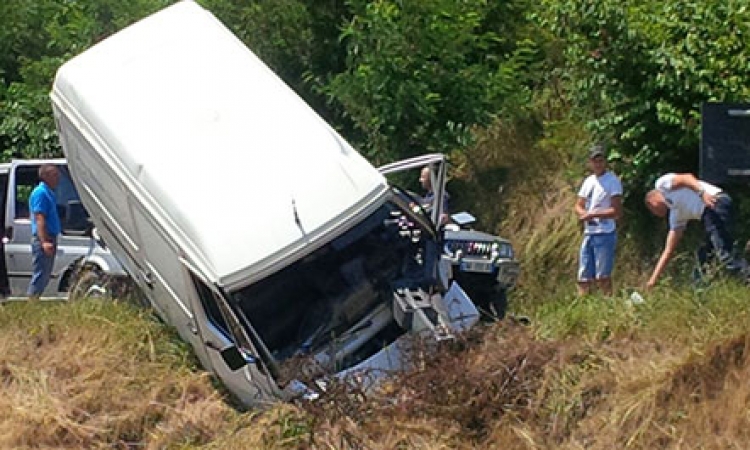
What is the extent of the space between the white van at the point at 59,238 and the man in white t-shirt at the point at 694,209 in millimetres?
5467

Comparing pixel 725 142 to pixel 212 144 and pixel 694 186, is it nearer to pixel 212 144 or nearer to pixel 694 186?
pixel 694 186

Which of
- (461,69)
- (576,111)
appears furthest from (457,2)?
(576,111)

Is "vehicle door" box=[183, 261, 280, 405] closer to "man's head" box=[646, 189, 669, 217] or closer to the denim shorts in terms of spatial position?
the denim shorts

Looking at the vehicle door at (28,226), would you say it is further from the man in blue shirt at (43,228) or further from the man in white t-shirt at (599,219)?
the man in white t-shirt at (599,219)

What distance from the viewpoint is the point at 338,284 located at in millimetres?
10242

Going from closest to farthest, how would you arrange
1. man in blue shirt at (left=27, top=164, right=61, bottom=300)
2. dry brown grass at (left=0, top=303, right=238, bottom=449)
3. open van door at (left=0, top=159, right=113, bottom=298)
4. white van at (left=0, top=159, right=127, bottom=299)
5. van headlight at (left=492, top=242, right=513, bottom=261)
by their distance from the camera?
dry brown grass at (left=0, top=303, right=238, bottom=449) < van headlight at (left=492, top=242, right=513, bottom=261) < man in blue shirt at (left=27, top=164, right=61, bottom=300) < white van at (left=0, top=159, right=127, bottom=299) < open van door at (left=0, top=159, right=113, bottom=298)

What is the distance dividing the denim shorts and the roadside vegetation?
1.54 ft

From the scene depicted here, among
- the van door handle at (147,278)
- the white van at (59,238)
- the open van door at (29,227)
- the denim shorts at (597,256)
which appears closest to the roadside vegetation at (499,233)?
the van door handle at (147,278)

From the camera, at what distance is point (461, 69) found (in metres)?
16.2

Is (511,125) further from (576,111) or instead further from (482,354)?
(482,354)

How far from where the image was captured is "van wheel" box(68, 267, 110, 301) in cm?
1225

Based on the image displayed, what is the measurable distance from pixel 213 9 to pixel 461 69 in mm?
3475

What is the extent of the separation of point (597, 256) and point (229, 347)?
13.5 feet

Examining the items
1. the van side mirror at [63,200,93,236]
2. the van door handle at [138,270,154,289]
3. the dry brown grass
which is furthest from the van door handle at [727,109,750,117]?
the van side mirror at [63,200,93,236]
